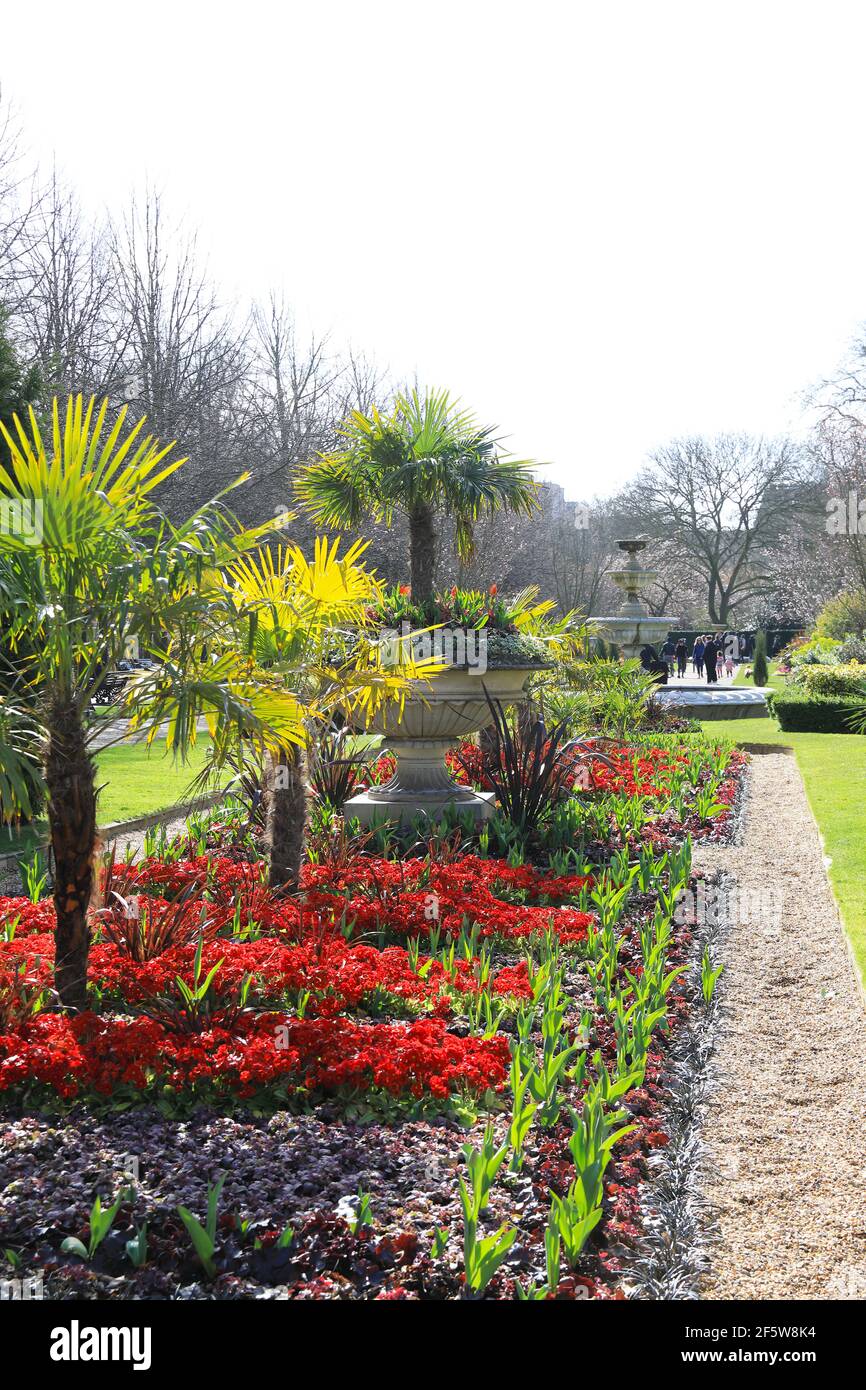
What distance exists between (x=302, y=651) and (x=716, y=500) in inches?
1700

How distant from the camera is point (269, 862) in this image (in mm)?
5551

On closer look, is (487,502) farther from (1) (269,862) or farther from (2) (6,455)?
(1) (269,862)

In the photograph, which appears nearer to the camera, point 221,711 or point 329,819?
point 221,711

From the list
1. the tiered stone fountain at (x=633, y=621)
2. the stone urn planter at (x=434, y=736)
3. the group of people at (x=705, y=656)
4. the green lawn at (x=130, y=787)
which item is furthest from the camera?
the group of people at (x=705, y=656)

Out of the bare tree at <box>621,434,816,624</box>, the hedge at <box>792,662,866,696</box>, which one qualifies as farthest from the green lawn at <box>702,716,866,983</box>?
the bare tree at <box>621,434,816,624</box>

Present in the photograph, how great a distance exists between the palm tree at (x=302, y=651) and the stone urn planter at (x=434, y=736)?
166 cm

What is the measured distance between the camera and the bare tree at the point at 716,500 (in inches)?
1777

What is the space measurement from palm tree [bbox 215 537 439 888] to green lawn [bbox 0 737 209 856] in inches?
67.1

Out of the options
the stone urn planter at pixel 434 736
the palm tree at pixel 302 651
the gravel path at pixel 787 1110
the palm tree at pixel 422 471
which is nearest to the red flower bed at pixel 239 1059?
the gravel path at pixel 787 1110

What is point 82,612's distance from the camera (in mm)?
3730

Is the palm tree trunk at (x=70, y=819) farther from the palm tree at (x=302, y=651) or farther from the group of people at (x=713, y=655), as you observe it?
the group of people at (x=713, y=655)

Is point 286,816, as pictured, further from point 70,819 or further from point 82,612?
point 82,612
